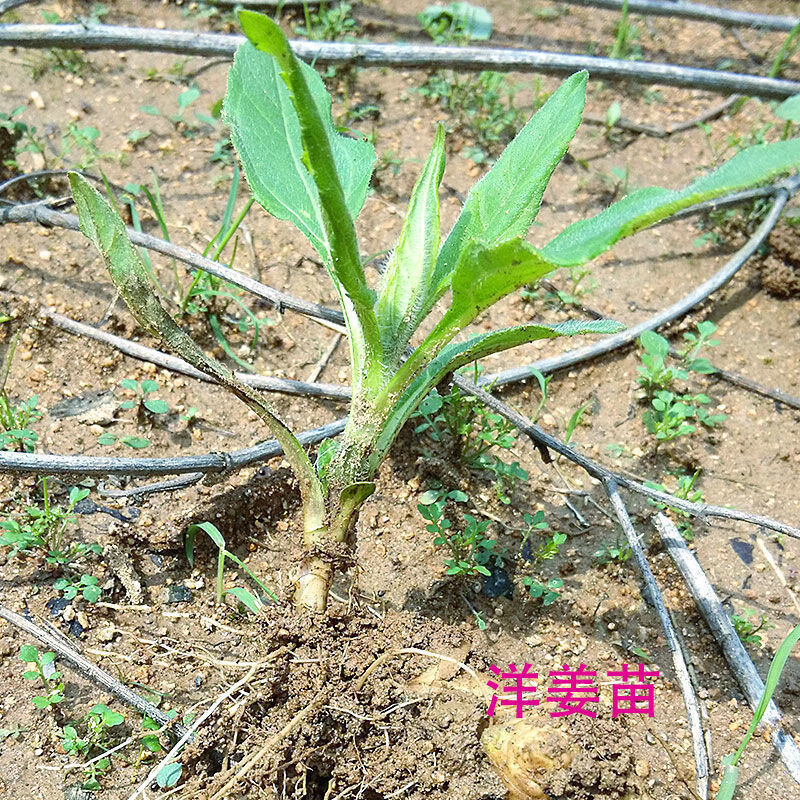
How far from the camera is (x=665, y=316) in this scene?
2.79 metres

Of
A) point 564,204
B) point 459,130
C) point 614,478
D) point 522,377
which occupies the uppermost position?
point 459,130

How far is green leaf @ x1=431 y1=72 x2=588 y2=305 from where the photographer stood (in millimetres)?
1786

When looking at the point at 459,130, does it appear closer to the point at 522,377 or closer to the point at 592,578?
the point at 522,377

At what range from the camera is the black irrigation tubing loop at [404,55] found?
9.74ft

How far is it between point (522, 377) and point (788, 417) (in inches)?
36.0

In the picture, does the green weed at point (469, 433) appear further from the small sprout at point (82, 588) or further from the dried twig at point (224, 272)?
the small sprout at point (82, 588)

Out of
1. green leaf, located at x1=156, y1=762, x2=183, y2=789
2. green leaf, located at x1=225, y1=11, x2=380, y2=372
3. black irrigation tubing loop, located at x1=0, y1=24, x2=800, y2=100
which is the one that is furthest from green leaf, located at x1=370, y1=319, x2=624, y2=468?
black irrigation tubing loop, located at x1=0, y1=24, x2=800, y2=100

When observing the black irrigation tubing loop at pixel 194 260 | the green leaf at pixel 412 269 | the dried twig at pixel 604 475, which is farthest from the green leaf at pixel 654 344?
the green leaf at pixel 412 269

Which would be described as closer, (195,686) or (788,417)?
(195,686)

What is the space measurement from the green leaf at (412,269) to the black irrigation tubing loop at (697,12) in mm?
2577

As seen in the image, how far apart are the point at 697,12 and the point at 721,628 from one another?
9.94 ft

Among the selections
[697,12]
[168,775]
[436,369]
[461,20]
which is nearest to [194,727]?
[168,775]

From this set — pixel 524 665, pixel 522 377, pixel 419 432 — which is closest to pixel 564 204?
pixel 522 377

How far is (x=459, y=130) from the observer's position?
11.2ft
